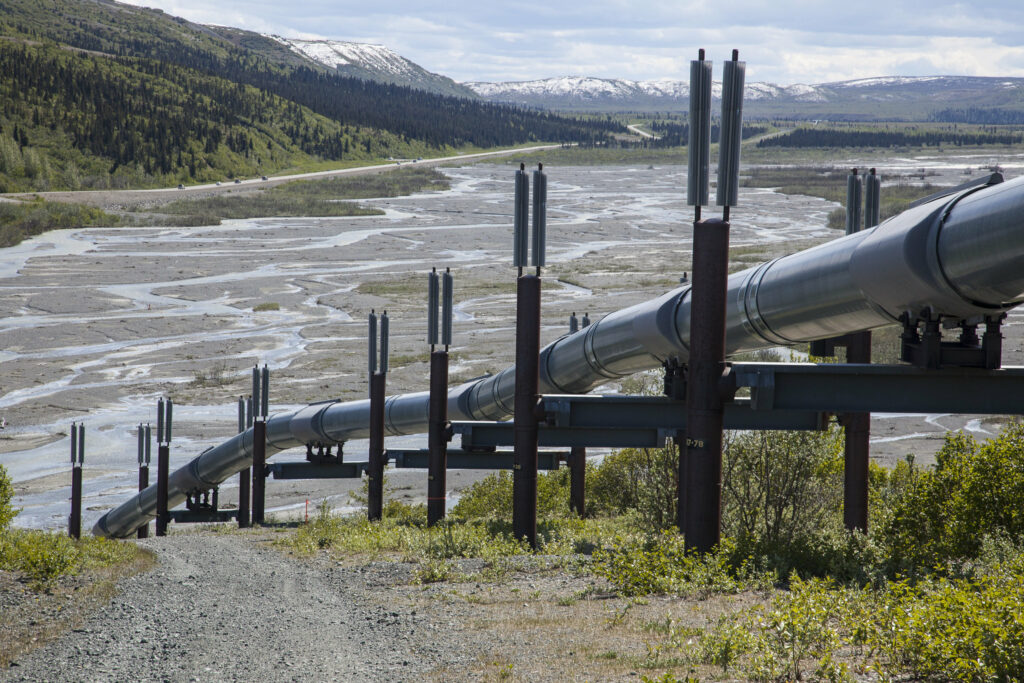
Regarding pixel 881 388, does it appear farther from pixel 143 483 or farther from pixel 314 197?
pixel 314 197

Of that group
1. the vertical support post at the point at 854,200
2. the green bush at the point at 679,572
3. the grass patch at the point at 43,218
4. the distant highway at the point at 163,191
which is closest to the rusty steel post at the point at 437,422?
the vertical support post at the point at 854,200

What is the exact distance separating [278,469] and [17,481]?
933 cm

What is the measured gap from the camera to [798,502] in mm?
16266

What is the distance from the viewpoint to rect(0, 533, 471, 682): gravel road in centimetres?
820

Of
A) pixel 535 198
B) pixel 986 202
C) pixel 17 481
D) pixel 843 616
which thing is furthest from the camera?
pixel 17 481

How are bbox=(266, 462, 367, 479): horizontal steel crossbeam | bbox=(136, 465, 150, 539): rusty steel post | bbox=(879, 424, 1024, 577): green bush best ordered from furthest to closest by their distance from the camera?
bbox=(136, 465, 150, 539): rusty steel post < bbox=(266, 462, 367, 479): horizontal steel crossbeam < bbox=(879, 424, 1024, 577): green bush

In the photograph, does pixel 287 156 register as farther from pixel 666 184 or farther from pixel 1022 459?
pixel 1022 459

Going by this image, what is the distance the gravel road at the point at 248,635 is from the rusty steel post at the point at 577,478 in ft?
28.6

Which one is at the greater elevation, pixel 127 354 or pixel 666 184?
pixel 666 184

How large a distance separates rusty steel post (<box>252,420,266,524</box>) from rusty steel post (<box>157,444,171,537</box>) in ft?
8.60

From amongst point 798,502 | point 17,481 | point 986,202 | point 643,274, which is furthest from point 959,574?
point 643,274

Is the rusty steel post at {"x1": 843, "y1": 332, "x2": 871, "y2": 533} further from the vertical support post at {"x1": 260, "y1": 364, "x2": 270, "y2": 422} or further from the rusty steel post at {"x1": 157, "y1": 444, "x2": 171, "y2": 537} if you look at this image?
the rusty steel post at {"x1": 157, "y1": 444, "x2": 171, "y2": 537}

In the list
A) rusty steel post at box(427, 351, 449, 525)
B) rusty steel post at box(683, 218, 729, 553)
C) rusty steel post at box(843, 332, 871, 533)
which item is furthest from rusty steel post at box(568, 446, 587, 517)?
rusty steel post at box(683, 218, 729, 553)

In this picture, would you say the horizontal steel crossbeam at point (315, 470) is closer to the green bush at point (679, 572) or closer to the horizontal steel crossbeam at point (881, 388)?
the green bush at point (679, 572)
